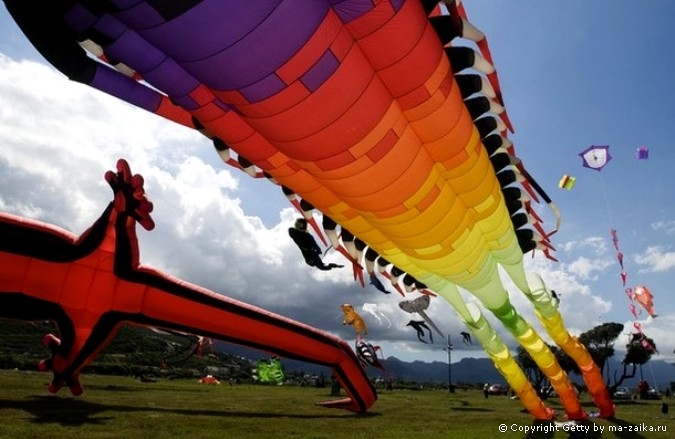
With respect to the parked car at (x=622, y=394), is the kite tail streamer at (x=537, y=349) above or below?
above

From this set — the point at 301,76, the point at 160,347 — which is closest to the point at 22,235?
the point at 301,76

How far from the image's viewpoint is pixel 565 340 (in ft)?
41.5

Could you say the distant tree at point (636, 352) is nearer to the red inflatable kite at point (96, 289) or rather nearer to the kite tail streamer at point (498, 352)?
the kite tail streamer at point (498, 352)

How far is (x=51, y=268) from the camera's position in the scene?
6.92m

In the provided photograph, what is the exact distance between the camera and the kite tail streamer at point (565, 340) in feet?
38.7

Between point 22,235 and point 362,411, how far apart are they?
9.70 metres

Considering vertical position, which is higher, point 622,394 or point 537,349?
point 537,349

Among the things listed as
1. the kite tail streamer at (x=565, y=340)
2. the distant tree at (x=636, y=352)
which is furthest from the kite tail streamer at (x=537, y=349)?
the distant tree at (x=636, y=352)

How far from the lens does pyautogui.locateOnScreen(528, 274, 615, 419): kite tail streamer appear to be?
11.8m

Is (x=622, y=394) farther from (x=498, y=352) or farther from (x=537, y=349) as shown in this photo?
(x=498, y=352)

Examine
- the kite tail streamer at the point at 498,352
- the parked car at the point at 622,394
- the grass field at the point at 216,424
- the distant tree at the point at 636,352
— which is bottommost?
the grass field at the point at 216,424

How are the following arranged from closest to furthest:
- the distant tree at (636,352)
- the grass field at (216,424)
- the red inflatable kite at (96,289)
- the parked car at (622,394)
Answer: the red inflatable kite at (96,289)
the grass field at (216,424)
the parked car at (622,394)
the distant tree at (636,352)

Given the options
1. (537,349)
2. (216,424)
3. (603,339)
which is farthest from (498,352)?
(603,339)

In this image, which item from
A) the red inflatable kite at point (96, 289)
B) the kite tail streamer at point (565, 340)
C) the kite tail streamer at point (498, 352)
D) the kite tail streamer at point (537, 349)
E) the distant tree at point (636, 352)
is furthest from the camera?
the distant tree at point (636, 352)
